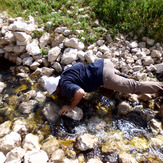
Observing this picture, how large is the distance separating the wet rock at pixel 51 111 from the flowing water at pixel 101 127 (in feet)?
0.31

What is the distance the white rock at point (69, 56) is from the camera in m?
4.44

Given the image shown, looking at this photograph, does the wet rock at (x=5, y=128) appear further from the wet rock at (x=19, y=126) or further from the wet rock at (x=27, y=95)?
the wet rock at (x=27, y=95)

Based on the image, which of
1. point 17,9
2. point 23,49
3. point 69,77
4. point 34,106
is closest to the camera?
point 69,77

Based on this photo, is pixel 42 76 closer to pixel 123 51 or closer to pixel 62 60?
pixel 62 60

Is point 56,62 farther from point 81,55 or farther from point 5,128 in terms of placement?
point 5,128

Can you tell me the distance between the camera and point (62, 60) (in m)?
4.53

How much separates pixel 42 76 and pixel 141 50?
3079 millimetres

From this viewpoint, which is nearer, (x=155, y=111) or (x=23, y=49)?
(x=155, y=111)

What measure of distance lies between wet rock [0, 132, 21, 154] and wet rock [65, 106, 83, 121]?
1105 mm

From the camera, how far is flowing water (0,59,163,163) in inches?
117

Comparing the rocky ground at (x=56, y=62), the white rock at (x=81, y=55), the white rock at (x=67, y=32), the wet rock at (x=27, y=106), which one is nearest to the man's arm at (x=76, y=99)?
the rocky ground at (x=56, y=62)

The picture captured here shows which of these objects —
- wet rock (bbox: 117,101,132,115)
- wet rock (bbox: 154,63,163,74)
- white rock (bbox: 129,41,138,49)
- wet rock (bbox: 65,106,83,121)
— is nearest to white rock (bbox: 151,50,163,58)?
wet rock (bbox: 154,63,163,74)

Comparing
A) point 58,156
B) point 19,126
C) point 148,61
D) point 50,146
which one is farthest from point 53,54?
point 58,156

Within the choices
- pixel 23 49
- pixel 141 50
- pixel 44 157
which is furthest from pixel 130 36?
pixel 44 157
